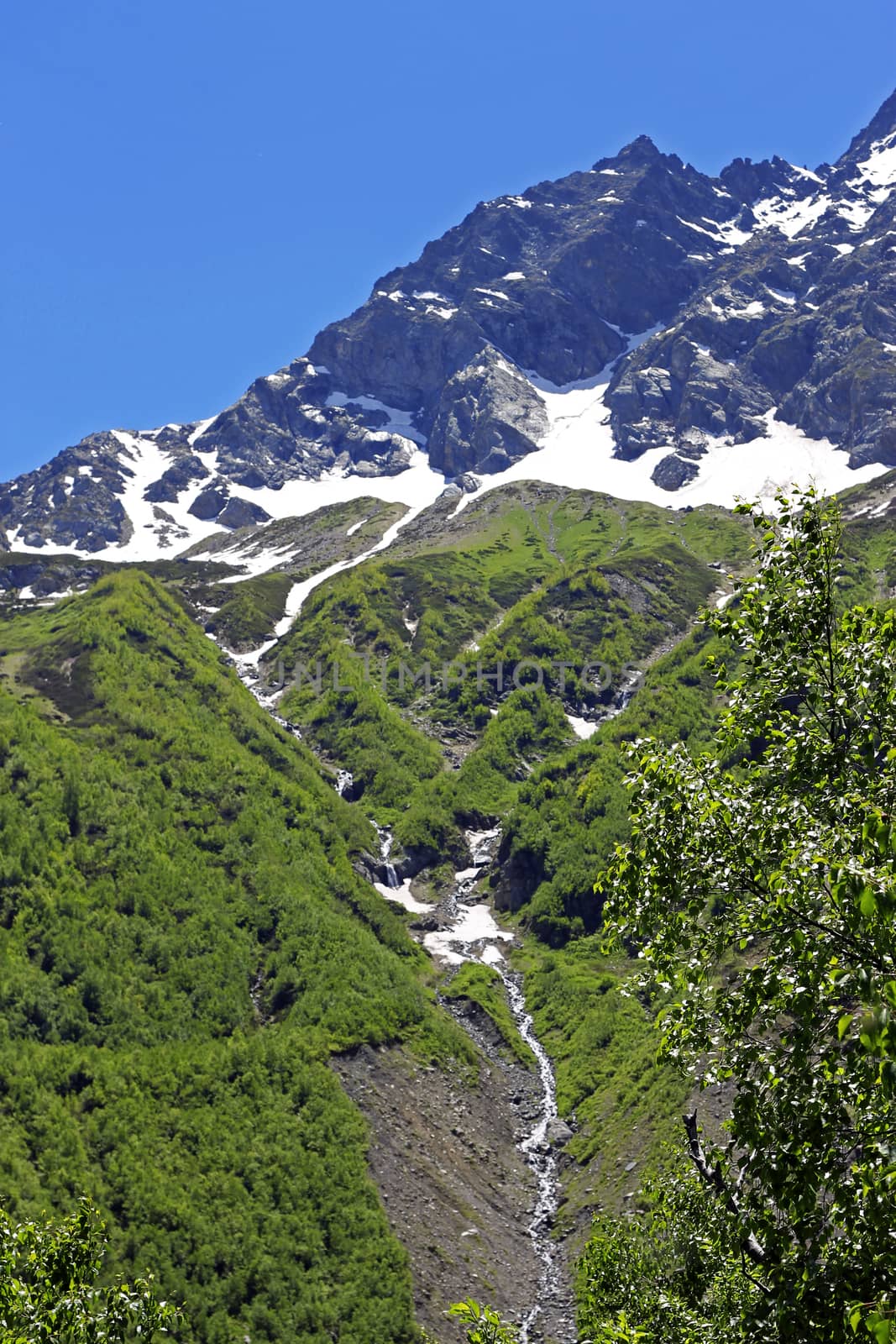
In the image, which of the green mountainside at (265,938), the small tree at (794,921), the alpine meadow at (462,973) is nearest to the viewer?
the small tree at (794,921)

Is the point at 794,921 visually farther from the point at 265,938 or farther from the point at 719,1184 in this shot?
the point at 265,938

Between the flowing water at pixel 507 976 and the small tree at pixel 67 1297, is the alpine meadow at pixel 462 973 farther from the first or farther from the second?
the flowing water at pixel 507 976

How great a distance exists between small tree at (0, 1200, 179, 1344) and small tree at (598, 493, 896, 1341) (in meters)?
8.83

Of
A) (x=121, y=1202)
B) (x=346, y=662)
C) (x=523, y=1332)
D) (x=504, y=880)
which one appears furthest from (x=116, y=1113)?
(x=346, y=662)

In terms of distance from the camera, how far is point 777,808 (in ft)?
44.9

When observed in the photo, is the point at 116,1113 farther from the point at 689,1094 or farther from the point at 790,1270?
the point at 790,1270

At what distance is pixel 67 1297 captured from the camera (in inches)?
661

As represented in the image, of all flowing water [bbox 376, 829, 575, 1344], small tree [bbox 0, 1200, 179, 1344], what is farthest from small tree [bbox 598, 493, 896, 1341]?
flowing water [bbox 376, 829, 575, 1344]

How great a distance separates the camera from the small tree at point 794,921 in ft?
33.9

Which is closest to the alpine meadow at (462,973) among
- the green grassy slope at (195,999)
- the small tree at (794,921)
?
the small tree at (794,921)

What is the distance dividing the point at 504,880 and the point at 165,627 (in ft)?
219

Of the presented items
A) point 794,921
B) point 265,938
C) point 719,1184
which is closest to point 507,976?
point 265,938

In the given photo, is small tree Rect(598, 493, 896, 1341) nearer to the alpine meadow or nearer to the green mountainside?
the alpine meadow

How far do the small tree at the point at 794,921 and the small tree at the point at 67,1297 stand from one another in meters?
8.83
